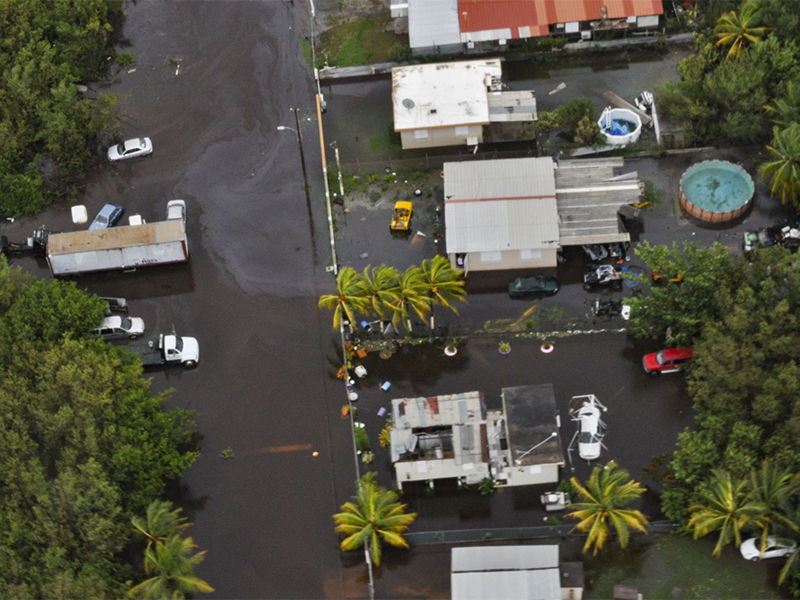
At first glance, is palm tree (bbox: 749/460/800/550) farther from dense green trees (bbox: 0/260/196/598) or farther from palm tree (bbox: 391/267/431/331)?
dense green trees (bbox: 0/260/196/598)

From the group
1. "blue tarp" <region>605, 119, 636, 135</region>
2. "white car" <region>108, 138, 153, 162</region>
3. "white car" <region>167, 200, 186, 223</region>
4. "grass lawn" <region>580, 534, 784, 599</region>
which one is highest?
"white car" <region>108, 138, 153, 162</region>

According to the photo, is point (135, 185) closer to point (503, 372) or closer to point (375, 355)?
point (375, 355)

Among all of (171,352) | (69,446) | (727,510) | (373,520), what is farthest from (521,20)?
(69,446)

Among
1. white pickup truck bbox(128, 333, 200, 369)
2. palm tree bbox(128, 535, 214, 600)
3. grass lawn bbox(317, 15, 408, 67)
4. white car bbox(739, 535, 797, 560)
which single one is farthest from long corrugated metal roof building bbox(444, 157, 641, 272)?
palm tree bbox(128, 535, 214, 600)

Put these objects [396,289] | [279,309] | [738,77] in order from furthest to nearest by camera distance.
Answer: [738,77] → [279,309] → [396,289]

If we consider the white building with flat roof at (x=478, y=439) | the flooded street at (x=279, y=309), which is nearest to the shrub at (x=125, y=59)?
the flooded street at (x=279, y=309)

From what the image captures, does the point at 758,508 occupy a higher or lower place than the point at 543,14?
lower

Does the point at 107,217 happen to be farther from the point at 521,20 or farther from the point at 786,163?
the point at 786,163

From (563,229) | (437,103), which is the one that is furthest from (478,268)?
(437,103)
